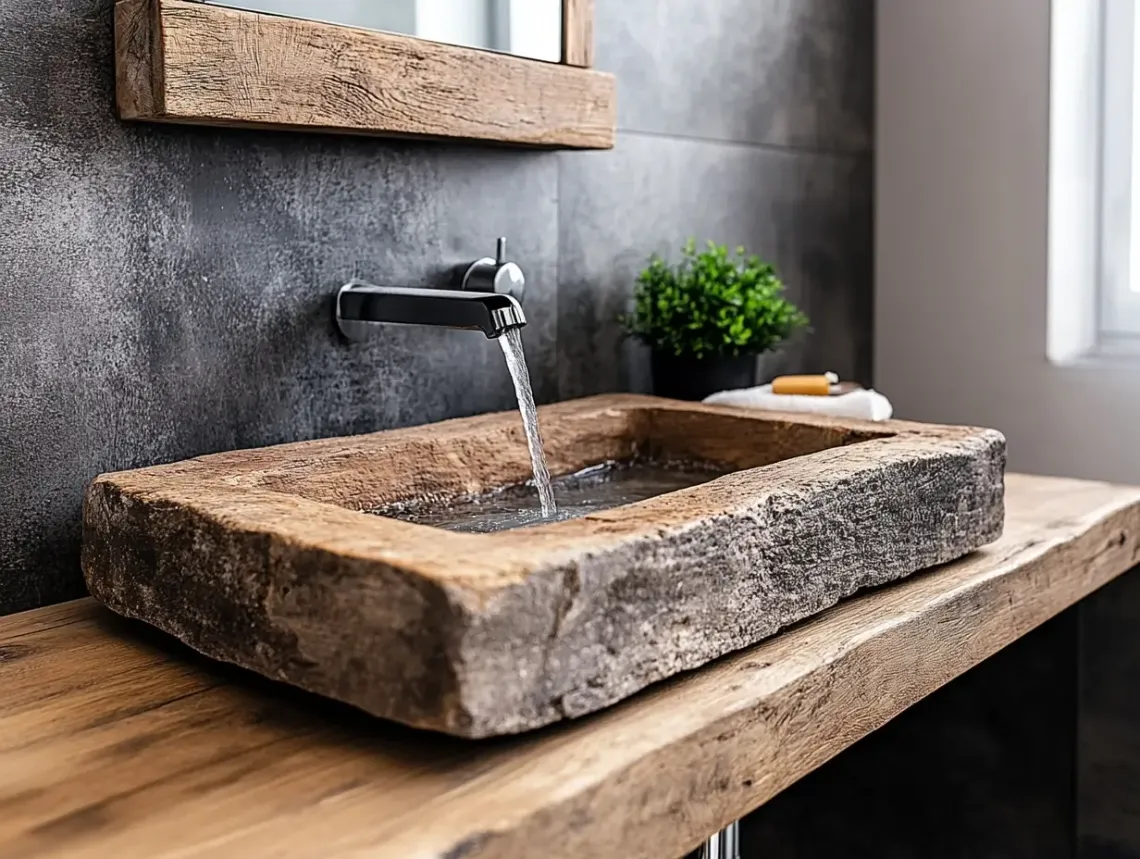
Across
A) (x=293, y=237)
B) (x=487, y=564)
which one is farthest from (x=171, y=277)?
(x=487, y=564)

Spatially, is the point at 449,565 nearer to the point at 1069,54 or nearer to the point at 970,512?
the point at 970,512

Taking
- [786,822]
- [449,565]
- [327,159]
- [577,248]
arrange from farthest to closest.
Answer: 1. [786,822]
2. [577,248]
3. [327,159]
4. [449,565]

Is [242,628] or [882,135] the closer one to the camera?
[242,628]

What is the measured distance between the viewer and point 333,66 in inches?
47.3

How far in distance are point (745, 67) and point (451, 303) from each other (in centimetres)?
89

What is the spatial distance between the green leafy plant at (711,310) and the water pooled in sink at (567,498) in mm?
214

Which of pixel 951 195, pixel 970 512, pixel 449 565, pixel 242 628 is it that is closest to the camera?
pixel 449 565

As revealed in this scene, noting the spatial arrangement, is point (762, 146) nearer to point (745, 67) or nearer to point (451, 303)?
point (745, 67)

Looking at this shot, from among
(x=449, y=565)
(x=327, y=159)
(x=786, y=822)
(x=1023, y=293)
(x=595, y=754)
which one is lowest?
(x=786, y=822)

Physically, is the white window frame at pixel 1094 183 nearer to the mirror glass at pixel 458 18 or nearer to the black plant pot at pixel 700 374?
the black plant pot at pixel 700 374

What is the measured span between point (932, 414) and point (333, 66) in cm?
127

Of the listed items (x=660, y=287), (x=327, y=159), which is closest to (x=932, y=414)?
(x=660, y=287)

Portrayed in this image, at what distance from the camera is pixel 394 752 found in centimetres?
81

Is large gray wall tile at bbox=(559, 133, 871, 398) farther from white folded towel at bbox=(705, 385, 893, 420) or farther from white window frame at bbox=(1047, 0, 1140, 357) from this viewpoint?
white window frame at bbox=(1047, 0, 1140, 357)
